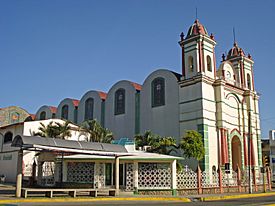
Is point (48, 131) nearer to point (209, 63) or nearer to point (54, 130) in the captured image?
point (54, 130)

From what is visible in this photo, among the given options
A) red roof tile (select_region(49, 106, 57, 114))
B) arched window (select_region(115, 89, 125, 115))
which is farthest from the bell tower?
red roof tile (select_region(49, 106, 57, 114))

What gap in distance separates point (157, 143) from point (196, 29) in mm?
15224

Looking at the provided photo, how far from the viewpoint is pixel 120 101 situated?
1886 inches

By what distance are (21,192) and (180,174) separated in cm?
1137

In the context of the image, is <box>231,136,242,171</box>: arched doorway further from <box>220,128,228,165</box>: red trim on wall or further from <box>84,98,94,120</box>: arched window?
<box>84,98,94,120</box>: arched window

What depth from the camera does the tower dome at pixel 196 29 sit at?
4109cm

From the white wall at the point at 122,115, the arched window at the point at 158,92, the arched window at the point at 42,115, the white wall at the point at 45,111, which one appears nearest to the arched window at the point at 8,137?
the white wall at the point at 122,115

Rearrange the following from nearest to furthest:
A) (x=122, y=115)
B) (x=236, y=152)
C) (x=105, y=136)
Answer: (x=105, y=136) → (x=236, y=152) → (x=122, y=115)

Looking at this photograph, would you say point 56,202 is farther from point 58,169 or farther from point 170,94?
point 170,94

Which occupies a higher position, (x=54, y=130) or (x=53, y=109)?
(x=53, y=109)

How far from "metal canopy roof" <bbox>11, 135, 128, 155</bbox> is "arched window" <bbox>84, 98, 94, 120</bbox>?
2967cm

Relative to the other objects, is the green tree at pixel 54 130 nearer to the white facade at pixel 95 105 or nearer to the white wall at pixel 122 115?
the white wall at pixel 122 115

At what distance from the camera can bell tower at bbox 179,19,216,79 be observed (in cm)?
4003

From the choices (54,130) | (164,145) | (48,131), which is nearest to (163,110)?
(164,145)
